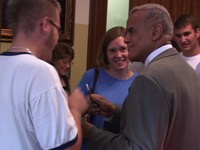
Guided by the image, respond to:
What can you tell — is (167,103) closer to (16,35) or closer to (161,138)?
(161,138)

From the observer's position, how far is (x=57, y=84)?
1.21 meters

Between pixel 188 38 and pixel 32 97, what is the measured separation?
2595 mm

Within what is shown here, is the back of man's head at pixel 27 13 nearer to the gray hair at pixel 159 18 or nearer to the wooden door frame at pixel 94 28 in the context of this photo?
the gray hair at pixel 159 18

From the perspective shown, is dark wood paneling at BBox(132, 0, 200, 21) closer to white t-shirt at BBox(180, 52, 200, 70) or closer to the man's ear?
white t-shirt at BBox(180, 52, 200, 70)

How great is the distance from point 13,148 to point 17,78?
0.23 m

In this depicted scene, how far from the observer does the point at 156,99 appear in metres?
1.31

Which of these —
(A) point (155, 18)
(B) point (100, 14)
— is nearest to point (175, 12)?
(B) point (100, 14)

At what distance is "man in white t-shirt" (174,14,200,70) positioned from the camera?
346 centimetres

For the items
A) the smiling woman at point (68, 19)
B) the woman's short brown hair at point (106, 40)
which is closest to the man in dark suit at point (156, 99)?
the woman's short brown hair at point (106, 40)

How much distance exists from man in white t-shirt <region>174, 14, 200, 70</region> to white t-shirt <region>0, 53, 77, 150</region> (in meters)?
2.42

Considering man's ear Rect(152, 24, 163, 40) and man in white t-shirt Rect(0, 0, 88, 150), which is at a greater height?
man's ear Rect(152, 24, 163, 40)

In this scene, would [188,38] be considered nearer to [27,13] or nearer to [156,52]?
[156,52]

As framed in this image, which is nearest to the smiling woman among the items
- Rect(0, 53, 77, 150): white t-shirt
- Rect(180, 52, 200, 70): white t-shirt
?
Rect(180, 52, 200, 70): white t-shirt

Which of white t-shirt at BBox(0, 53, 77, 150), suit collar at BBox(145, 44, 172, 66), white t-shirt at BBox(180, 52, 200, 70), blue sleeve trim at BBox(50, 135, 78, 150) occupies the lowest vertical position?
white t-shirt at BBox(180, 52, 200, 70)
